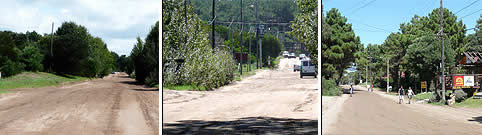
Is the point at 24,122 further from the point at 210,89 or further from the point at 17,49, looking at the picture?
the point at 17,49

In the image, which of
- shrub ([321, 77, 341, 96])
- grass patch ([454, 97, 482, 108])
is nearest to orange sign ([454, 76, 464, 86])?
grass patch ([454, 97, 482, 108])

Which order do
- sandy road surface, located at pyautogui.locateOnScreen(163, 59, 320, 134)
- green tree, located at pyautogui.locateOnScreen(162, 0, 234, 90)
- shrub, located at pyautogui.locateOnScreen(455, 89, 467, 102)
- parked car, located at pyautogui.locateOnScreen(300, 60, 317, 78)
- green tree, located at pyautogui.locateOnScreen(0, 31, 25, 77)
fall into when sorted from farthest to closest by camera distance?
1. green tree, located at pyautogui.locateOnScreen(0, 31, 25, 77)
2. shrub, located at pyautogui.locateOnScreen(455, 89, 467, 102)
3. green tree, located at pyautogui.locateOnScreen(162, 0, 234, 90)
4. parked car, located at pyautogui.locateOnScreen(300, 60, 317, 78)
5. sandy road surface, located at pyautogui.locateOnScreen(163, 59, 320, 134)

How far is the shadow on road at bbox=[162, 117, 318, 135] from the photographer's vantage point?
4500mm

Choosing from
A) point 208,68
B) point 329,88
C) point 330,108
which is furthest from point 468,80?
point 208,68

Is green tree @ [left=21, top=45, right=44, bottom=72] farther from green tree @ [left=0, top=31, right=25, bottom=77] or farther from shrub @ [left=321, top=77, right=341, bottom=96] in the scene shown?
shrub @ [left=321, top=77, right=341, bottom=96]

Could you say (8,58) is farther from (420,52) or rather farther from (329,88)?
(420,52)

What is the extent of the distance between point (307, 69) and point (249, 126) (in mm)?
1185

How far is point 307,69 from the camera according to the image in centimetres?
504

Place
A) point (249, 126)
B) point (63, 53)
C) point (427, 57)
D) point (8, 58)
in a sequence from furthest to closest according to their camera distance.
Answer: point (63, 53), point (427, 57), point (8, 58), point (249, 126)

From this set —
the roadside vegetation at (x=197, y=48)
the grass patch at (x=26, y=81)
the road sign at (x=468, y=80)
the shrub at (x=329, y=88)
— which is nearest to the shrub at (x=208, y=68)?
the roadside vegetation at (x=197, y=48)

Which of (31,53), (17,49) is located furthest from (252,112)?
(31,53)

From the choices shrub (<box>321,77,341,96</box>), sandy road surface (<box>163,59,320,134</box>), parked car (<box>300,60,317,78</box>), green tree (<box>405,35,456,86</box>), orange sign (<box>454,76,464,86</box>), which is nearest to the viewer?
sandy road surface (<box>163,59,320,134</box>)

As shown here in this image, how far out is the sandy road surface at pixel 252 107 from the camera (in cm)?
462

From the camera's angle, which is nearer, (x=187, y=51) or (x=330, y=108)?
(x=187, y=51)
